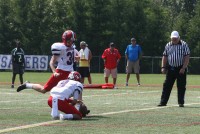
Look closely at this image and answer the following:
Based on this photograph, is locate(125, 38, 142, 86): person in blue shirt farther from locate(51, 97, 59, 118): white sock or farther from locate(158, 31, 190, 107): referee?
locate(51, 97, 59, 118): white sock

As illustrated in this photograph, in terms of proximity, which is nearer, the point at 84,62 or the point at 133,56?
the point at 84,62

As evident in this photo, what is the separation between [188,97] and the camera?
21844 millimetres

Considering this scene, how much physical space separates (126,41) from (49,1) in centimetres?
842

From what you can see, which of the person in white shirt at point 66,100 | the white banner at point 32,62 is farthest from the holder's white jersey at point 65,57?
the white banner at point 32,62

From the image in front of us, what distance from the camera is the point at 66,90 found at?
13859 millimetres

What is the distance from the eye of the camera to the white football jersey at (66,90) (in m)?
13.9

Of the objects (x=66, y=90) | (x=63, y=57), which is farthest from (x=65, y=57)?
(x=66, y=90)

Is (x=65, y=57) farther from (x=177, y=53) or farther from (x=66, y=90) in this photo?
(x=177, y=53)

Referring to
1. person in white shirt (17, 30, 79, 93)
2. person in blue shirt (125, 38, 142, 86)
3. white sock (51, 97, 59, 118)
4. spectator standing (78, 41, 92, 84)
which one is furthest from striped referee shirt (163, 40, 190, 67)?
person in blue shirt (125, 38, 142, 86)

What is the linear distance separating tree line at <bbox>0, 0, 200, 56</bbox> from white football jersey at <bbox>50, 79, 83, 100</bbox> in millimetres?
42562

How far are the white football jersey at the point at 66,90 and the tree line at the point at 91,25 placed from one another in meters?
42.6

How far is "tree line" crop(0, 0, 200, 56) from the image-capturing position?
57.3 m

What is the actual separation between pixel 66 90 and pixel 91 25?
43.7 meters

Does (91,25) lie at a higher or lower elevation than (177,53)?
higher
